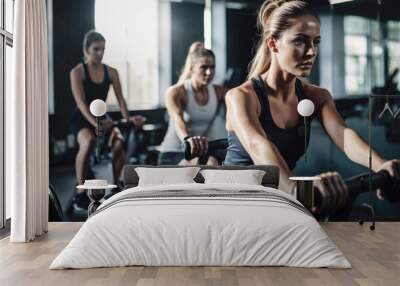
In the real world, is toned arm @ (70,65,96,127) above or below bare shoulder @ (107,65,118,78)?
below

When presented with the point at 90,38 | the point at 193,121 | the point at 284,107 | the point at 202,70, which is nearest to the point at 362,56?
the point at 284,107

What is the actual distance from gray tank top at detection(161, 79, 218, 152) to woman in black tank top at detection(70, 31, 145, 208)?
0.42 m

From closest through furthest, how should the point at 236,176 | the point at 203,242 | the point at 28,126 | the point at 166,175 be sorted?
the point at 203,242
the point at 28,126
the point at 236,176
the point at 166,175

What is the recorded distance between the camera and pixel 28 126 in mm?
6289

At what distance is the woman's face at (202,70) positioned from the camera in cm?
789

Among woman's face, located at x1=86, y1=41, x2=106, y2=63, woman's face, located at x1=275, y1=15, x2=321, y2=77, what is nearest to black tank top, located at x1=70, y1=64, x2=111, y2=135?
woman's face, located at x1=86, y1=41, x2=106, y2=63

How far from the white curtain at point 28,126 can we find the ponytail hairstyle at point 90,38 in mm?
1091

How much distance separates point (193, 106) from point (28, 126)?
2.32 m

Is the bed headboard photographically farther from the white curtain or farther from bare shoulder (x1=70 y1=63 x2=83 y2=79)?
bare shoulder (x1=70 y1=63 x2=83 y2=79)

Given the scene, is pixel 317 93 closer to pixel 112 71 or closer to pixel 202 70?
pixel 202 70

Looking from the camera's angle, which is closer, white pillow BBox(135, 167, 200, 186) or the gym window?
white pillow BBox(135, 167, 200, 186)

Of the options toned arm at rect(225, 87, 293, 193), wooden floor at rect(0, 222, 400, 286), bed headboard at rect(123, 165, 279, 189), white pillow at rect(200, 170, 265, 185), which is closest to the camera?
wooden floor at rect(0, 222, 400, 286)

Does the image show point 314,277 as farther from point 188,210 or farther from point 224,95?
point 224,95

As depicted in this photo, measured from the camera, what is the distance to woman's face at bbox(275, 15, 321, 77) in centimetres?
776
